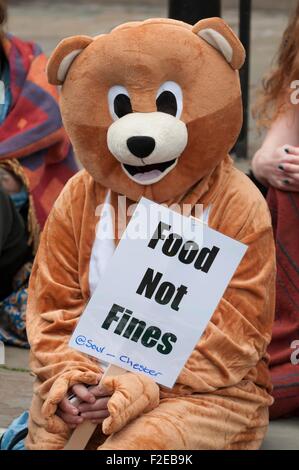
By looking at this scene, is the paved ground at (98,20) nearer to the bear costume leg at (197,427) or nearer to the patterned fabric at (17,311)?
the patterned fabric at (17,311)

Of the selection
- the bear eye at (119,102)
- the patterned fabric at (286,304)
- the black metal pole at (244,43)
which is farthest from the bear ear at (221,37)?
the black metal pole at (244,43)

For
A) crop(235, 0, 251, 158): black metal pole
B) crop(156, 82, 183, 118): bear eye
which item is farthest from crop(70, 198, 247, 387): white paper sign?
crop(235, 0, 251, 158): black metal pole

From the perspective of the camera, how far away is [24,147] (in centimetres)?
498

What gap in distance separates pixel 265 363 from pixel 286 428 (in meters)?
0.45

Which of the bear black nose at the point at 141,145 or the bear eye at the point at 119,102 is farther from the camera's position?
the bear eye at the point at 119,102

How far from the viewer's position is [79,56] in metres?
3.39

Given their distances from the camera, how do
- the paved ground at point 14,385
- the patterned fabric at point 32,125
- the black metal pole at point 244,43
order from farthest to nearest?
the black metal pole at point 244,43 < the patterned fabric at point 32,125 < the paved ground at point 14,385

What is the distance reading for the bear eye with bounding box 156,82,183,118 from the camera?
3354mm

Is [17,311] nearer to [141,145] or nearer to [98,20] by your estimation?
[141,145]

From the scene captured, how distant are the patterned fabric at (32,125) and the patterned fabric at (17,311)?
25 centimetres

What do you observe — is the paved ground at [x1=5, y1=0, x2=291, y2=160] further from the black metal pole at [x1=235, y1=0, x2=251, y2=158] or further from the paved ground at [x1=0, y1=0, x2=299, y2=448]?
the black metal pole at [x1=235, y1=0, x2=251, y2=158]

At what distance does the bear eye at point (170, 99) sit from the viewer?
3354 millimetres

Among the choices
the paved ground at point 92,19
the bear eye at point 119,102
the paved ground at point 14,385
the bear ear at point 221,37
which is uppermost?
the bear ear at point 221,37

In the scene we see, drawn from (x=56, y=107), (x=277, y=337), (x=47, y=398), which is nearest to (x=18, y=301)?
(x=56, y=107)
